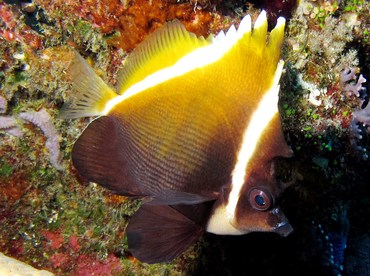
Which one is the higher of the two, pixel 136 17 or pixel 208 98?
pixel 208 98

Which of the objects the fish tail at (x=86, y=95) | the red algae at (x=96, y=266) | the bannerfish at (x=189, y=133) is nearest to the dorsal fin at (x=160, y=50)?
the bannerfish at (x=189, y=133)

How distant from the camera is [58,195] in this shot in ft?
11.6

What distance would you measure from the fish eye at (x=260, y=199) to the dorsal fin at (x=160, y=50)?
2.50 feet

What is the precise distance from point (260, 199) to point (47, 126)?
7.90ft

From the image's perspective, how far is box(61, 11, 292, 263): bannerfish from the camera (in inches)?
60.9

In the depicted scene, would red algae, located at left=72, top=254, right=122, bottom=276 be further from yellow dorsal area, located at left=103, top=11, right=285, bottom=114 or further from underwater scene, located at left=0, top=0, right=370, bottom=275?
yellow dorsal area, located at left=103, top=11, right=285, bottom=114

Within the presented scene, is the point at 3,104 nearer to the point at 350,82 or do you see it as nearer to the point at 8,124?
the point at 8,124

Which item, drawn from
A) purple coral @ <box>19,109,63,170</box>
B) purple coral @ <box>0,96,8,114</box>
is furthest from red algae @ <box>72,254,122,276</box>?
purple coral @ <box>0,96,8,114</box>

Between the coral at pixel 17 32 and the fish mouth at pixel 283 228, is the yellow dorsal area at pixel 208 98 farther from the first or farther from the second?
the coral at pixel 17 32

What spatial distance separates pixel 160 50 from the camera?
170cm

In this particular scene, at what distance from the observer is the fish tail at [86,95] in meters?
1.75

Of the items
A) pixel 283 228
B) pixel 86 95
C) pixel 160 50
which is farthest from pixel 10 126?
pixel 283 228

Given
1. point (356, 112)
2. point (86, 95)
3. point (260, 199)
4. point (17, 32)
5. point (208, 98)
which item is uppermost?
point (356, 112)

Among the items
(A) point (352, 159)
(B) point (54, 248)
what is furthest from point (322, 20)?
(B) point (54, 248)
